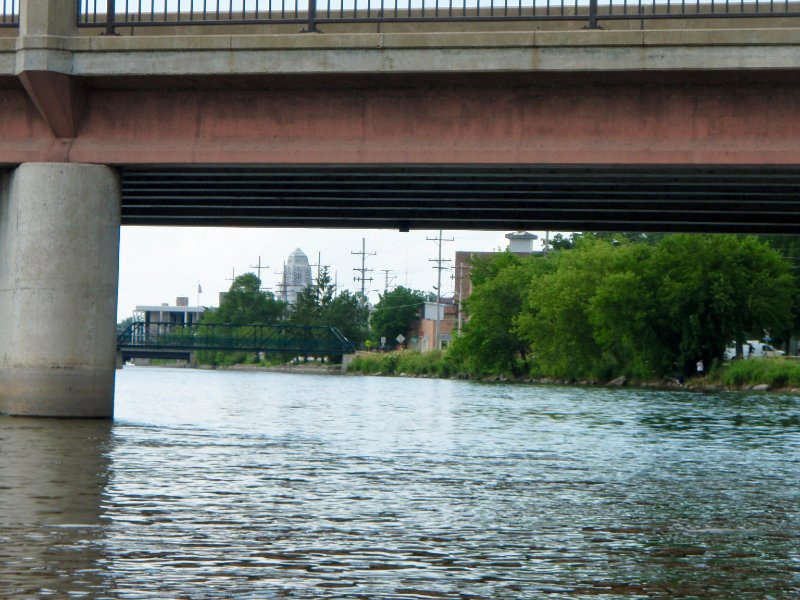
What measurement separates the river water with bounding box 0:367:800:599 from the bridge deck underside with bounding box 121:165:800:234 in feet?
15.3

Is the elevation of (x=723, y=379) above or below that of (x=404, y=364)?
below

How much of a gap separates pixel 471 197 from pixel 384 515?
52.4 ft

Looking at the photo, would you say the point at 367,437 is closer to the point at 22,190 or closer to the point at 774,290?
the point at 22,190

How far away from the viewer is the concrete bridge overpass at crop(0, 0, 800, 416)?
71.4ft

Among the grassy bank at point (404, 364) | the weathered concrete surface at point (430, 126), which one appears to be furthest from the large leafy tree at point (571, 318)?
the weathered concrete surface at point (430, 126)

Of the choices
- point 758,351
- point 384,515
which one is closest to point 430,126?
point 384,515

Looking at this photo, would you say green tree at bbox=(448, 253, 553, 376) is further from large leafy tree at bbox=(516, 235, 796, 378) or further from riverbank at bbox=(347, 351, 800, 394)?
large leafy tree at bbox=(516, 235, 796, 378)

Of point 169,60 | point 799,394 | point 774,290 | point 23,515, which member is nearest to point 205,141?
point 169,60

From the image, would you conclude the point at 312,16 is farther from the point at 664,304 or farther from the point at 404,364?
the point at 404,364

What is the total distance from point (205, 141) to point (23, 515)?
12750 mm

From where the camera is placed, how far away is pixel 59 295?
24328 millimetres

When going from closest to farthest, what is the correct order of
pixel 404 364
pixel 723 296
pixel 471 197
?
pixel 471 197 < pixel 723 296 < pixel 404 364

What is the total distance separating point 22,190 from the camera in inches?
963

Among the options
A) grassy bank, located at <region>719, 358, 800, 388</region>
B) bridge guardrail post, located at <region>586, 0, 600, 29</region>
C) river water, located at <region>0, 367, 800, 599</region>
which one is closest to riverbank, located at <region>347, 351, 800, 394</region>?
grassy bank, located at <region>719, 358, 800, 388</region>
